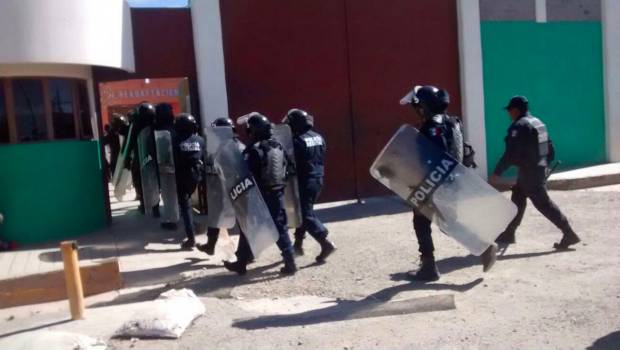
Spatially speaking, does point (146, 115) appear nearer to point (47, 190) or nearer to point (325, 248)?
point (47, 190)

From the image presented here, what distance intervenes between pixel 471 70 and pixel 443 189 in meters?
5.92

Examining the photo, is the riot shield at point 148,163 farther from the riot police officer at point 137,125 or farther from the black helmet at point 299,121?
the black helmet at point 299,121

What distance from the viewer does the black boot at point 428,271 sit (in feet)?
19.4

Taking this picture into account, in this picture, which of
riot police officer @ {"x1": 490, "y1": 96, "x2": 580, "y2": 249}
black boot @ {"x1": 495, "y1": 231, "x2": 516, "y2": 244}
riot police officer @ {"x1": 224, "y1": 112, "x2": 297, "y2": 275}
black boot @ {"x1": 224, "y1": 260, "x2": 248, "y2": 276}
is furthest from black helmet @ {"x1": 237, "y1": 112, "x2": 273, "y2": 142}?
black boot @ {"x1": 495, "y1": 231, "x2": 516, "y2": 244}

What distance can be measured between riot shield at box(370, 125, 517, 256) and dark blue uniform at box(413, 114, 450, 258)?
0.07m

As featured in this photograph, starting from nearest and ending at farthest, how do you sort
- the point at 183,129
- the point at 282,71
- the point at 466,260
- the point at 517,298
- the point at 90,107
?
the point at 517,298, the point at 466,260, the point at 183,129, the point at 90,107, the point at 282,71

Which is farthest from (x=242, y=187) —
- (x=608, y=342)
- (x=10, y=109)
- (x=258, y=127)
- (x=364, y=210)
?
(x=364, y=210)

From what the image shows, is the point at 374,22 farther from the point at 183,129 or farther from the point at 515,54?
the point at 183,129

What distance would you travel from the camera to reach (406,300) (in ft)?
17.7

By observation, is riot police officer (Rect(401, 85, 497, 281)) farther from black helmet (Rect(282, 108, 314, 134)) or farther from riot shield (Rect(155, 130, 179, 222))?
riot shield (Rect(155, 130, 179, 222))

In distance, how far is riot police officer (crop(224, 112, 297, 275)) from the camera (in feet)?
20.3

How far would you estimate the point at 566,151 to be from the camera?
1216 cm

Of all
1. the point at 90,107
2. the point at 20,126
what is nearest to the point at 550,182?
the point at 90,107

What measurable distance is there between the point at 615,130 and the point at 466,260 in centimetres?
731
